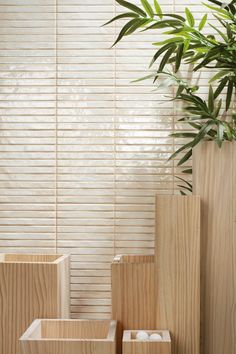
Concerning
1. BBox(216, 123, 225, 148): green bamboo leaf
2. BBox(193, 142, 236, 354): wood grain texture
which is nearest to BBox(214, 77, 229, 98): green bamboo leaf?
BBox(216, 123, 225, 148): green bamboo leaf

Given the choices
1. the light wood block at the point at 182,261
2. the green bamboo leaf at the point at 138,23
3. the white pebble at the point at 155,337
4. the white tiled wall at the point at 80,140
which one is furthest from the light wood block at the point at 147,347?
the green bamboo leaf at the point at 138,23

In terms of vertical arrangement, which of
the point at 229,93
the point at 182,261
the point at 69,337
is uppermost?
the point at 229,93

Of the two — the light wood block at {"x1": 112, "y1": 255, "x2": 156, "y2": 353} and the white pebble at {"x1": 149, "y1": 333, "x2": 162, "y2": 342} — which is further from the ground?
the light wood block at {"x1": 112, "y1": 255, "x2": 156, "y2": 353}

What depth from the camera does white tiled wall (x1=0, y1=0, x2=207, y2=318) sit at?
8.68ft

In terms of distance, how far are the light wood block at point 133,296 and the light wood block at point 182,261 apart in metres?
0.09

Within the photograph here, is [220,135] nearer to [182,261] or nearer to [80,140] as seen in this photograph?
[182,261]

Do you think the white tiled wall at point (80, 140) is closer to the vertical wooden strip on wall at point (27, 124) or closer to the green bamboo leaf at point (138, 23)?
the vertical wooden strip on wall at point (27, 124)

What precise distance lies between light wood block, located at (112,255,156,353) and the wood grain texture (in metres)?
0.20

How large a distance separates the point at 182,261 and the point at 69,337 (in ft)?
1.63

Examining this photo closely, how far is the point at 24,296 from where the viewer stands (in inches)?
88.0

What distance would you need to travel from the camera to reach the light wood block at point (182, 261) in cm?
213

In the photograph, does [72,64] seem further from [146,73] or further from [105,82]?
[146,73]

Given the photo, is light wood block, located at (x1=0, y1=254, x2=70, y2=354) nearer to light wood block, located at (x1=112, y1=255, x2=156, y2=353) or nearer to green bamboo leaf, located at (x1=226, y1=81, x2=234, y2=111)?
light wood block, located at (x1=112, y1=255, x2=156, y2=353)

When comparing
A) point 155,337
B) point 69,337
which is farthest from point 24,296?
point 155,337
